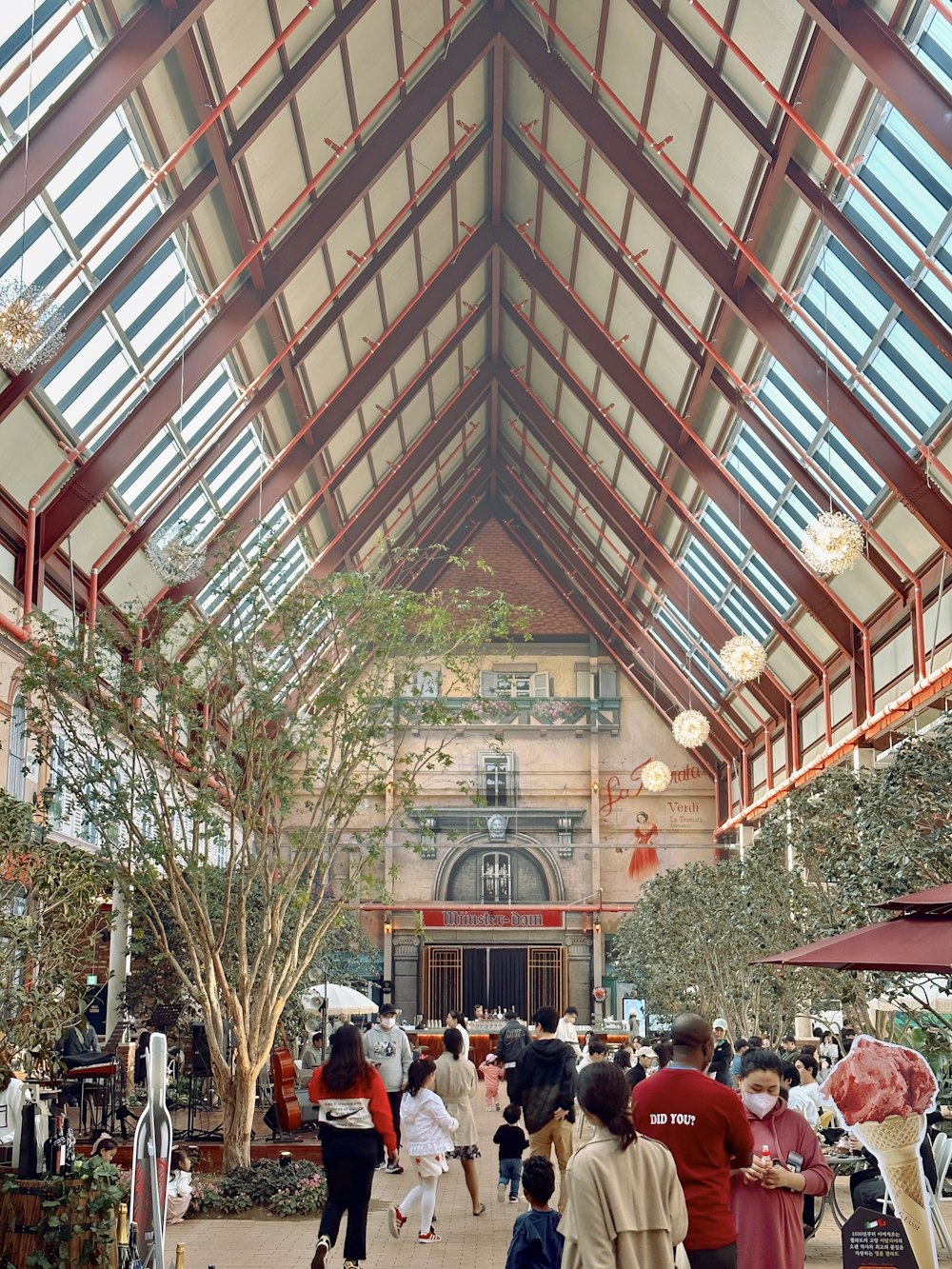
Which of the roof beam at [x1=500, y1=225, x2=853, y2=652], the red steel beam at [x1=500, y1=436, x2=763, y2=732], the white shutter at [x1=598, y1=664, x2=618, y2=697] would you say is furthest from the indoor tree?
the white shutter at [x1=598, y1=664, x2=618, y2=697]

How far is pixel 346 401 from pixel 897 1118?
54.7 ft

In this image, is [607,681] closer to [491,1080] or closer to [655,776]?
[655,776]

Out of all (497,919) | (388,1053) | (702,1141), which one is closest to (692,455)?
(388,1053)

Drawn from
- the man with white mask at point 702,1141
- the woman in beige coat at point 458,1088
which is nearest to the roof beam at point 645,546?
the woman in beige coat at point 458,1088

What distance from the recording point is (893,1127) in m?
5.43

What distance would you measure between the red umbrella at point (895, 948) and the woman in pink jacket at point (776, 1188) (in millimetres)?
991

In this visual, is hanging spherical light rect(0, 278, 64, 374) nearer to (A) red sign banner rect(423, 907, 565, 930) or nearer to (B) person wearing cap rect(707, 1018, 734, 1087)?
(B) person wearing cap rect(707, 1018, 734, 1087)

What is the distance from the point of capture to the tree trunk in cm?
1065

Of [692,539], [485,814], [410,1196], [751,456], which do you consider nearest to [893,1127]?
[410,1196]

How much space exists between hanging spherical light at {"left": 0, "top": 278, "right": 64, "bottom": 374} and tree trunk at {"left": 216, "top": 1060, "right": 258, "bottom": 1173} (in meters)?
5.72

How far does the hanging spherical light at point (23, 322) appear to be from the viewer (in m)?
8.52

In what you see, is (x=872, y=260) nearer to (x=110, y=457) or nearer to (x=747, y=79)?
(x=747, y=79)

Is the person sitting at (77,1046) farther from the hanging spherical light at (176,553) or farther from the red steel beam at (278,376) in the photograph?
the red steel beam at (278,376)

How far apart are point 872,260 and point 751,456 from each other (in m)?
6.60
